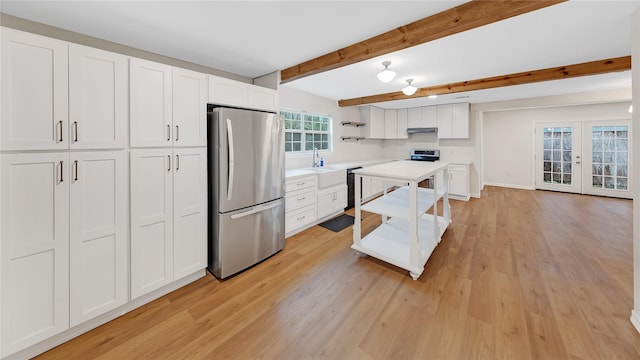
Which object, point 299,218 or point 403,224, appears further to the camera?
point 299,218

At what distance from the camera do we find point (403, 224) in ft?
11.3

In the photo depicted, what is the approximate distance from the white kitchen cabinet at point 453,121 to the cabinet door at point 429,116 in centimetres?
9

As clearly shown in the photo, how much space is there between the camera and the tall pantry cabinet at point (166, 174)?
1.97 m

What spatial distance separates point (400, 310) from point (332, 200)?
2.48 m

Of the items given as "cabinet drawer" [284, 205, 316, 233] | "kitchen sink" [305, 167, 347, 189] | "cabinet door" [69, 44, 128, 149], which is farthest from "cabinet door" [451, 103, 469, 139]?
"cabinet door" [69, 44, 128, 149]

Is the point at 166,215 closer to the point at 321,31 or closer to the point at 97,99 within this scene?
the point at 97,99

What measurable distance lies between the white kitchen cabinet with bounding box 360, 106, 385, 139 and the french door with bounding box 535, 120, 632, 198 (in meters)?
4.31

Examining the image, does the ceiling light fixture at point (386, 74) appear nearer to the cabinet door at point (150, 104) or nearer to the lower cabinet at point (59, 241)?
the cabinet door at point (150, 104)

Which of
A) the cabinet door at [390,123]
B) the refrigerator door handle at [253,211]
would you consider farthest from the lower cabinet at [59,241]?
the cabinet door at [390,123]

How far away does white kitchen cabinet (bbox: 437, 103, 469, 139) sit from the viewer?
224 inches

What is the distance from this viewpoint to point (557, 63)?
3113 millimetres

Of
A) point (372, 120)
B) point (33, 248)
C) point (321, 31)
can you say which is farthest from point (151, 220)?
point (372, 120)

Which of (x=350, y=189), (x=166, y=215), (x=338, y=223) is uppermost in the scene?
(x=350, y=189)

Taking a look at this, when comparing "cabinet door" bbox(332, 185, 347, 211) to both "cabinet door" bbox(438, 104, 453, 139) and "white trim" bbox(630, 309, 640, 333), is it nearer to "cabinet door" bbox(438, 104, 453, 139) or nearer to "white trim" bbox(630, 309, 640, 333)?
"cabinet door" bbox(438, 104, 453, 139)
